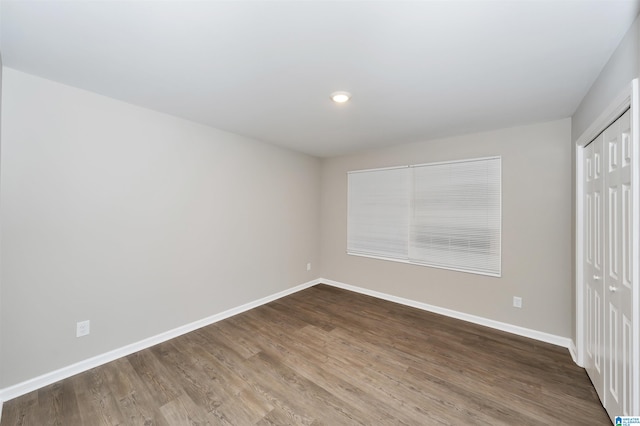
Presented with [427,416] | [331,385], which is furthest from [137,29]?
[427,416]

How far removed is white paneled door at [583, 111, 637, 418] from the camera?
1.48 meters

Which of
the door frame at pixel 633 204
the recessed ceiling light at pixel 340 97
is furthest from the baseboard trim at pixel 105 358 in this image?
the door frame at pixel 633 204

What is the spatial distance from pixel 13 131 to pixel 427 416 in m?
3.74

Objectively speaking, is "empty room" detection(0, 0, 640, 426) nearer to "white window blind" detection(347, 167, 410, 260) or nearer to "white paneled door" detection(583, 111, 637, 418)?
"white paneled door" detection(583, 111, 637, 418)

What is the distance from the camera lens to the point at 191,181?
2.98m

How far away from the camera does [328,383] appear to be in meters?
2.11

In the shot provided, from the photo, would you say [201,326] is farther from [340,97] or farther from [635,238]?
[635,238]

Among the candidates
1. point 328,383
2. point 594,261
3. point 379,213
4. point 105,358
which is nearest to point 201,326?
point 105,358

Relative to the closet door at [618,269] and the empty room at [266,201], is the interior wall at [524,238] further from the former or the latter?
the closet door at [618,269]

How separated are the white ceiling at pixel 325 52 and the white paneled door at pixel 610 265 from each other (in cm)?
61

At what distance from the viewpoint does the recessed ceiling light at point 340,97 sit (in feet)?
7.20

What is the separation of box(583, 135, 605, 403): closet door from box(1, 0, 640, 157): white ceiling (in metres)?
0.63

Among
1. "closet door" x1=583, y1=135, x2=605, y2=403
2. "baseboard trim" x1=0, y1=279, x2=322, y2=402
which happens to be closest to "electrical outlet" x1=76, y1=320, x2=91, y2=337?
"baseboard trim" x1=0, y1=279, x2=322, y2=402

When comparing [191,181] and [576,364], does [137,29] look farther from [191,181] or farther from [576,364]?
[576,364]
